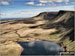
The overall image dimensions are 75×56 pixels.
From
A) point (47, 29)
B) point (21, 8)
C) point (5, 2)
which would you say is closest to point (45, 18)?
point (47, 29)

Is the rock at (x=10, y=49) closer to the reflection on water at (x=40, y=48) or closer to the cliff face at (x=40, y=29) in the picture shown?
the cliff face at (x=40, y=29)

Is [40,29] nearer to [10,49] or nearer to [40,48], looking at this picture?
[40,48]

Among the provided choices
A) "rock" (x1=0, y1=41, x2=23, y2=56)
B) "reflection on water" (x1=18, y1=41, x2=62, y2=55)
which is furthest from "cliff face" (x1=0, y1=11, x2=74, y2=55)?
"reflection on water" (x1=18, y1=41, x2=62, y2=55)

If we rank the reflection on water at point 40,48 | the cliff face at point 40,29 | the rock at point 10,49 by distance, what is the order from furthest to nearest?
the reflection on water at point 40,48
the cliff face at point 40,29
the rock at point 10,49

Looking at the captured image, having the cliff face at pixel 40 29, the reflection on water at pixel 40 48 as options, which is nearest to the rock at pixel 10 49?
the cliff face at pixel 40 29

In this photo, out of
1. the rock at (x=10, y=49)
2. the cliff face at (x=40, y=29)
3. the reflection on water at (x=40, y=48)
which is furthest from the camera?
the reflection on water at (x=40, y=48)

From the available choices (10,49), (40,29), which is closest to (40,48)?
(40,29)
